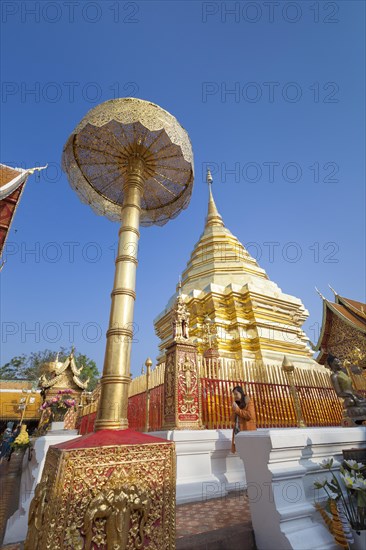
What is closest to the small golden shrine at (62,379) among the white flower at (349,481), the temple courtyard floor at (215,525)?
the temple courtyard floor at (215,525)

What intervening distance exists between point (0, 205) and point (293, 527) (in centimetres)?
965

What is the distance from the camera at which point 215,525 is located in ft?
9.50

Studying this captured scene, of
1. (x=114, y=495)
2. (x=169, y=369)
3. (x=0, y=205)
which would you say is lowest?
(x=114, y=495)

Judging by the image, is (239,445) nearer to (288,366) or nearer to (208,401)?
(208,401)

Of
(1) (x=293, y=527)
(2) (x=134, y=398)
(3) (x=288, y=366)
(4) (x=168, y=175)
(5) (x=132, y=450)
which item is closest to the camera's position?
(5) (x=132, y=450)

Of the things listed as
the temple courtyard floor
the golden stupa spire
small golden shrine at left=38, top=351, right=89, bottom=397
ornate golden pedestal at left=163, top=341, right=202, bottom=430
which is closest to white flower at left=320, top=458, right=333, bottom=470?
the temple courtyard floor

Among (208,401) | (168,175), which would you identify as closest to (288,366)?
(208,401)

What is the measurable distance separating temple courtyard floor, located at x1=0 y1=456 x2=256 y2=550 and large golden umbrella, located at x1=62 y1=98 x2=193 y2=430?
131 centimetres

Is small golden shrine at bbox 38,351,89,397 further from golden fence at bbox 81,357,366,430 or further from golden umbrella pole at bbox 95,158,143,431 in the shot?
golden umbrella pole at bbox 95,158,143,431

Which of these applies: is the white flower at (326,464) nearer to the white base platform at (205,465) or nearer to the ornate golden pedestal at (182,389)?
the white base platform at (205,465)

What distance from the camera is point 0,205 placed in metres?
8.28

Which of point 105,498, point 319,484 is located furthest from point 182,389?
point 105,498

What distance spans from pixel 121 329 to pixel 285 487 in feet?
6.82

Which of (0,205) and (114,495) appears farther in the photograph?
(0,205)
